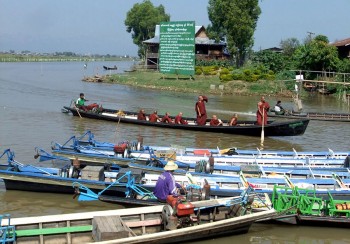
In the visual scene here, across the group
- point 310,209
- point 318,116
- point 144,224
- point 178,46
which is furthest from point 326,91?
point 144,224

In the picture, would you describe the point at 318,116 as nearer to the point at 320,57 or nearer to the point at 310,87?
the point at 310,87

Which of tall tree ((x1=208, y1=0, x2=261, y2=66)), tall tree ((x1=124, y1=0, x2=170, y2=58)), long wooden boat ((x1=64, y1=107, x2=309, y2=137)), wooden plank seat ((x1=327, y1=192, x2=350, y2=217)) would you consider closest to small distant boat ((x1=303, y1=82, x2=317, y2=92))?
tall tree ((x1=208, y1=0, x2=261, y2=66))

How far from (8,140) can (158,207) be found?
11.7m

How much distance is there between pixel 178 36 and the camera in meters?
42.1

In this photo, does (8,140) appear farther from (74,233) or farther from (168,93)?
(168,93)

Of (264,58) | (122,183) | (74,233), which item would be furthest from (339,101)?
(74,233)

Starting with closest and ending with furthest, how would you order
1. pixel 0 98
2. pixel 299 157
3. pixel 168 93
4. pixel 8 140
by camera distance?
pixel 299 157 → pixel 8 140 → pixel 0 98 → pixel 168 93

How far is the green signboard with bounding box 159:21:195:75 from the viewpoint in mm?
41438

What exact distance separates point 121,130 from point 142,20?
60.6 metres

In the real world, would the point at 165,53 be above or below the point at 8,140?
above

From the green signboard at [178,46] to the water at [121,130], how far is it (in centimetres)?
331

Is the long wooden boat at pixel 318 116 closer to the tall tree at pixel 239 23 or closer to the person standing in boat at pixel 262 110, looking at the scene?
the person standing in boat at pixel 262 110

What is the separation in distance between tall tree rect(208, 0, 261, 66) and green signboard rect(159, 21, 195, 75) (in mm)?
10246

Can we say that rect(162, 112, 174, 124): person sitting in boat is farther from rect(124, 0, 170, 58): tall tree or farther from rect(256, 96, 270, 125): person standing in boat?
rect(124, 0, 170, 58): tall tree
